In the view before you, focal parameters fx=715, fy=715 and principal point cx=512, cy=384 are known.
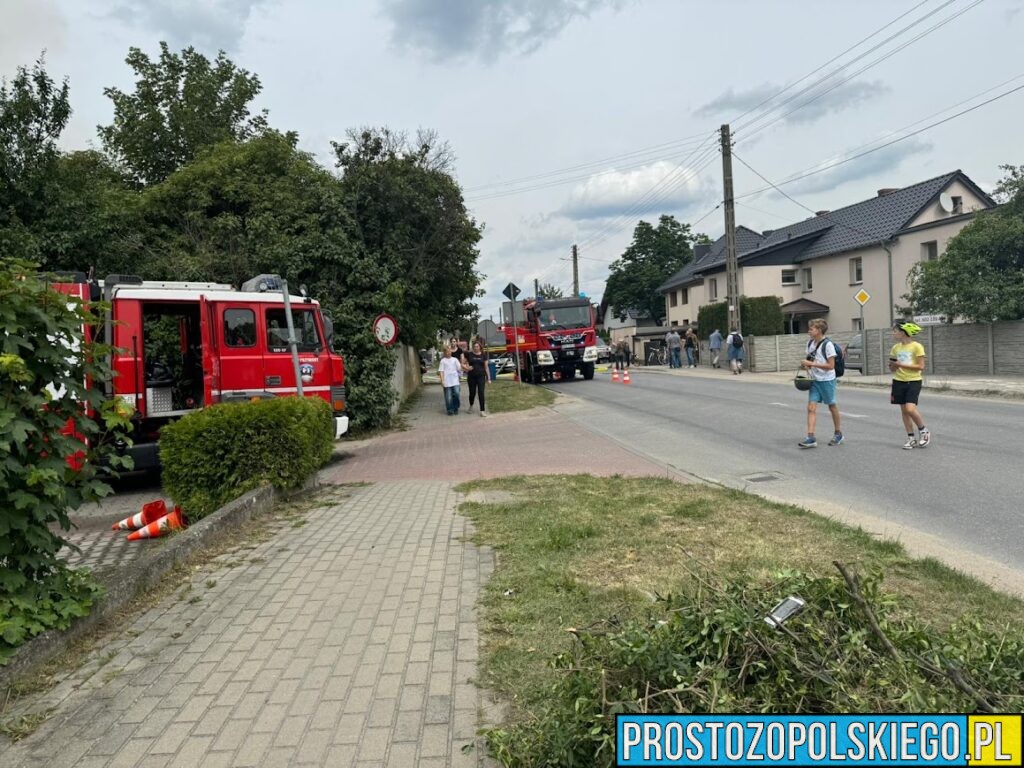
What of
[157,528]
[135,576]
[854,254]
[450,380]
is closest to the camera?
[135,576]

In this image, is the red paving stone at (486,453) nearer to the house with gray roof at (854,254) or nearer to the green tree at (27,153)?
the green tree at (27,153)

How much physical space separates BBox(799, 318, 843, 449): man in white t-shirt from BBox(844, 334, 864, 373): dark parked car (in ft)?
55.3

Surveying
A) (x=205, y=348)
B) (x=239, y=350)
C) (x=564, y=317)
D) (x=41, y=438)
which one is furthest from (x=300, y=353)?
(x=564, y=317)

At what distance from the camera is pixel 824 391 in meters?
10.1

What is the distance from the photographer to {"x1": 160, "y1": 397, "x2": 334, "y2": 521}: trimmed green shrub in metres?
7.33

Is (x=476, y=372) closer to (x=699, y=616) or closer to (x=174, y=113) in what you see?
(x=699, y=616)

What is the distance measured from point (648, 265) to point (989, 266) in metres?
50.4

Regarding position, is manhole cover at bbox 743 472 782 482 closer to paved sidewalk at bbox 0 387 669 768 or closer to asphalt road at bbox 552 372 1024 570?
asphalt road at bbox 552 372 1024 570

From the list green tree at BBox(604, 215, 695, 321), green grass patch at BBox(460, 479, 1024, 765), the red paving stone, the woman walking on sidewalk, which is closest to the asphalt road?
the red paving stone

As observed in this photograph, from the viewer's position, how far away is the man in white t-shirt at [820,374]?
1009 cm

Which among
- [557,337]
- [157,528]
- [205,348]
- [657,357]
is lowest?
[157,528]

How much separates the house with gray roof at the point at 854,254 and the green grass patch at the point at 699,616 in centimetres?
2978

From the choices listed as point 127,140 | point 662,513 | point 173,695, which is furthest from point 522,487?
point 127,140

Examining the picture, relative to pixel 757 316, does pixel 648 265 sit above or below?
above
